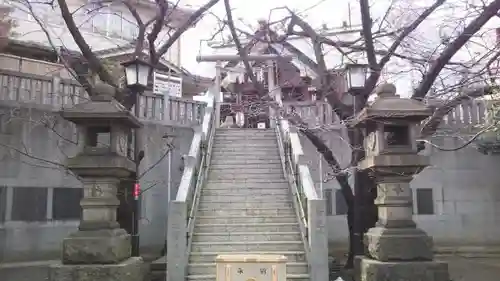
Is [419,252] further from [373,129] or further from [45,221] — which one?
[45,221]

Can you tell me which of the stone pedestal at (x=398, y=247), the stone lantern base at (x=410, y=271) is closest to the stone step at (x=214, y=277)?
the stone pedestal at (x=398, y=247)

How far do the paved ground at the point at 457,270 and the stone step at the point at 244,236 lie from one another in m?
3.74

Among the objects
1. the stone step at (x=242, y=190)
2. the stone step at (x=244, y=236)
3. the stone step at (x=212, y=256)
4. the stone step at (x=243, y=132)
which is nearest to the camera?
the stone step at (x=212, y=256)

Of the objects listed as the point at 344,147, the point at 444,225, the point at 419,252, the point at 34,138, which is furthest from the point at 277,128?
the point at 419,252

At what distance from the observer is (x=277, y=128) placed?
54.5 feet

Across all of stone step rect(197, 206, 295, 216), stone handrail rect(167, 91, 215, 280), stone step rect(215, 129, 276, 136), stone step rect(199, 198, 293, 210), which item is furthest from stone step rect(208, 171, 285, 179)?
stone step rect(215, 129, 276, 136)

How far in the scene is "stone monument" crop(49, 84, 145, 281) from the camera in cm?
750

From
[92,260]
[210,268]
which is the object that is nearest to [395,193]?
[210,268]

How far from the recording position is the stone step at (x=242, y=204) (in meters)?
12.0

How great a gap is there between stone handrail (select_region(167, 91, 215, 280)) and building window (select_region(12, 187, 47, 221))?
192 inches

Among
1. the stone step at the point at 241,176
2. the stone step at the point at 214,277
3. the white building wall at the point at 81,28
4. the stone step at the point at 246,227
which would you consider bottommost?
the stone step at the point at 214,277

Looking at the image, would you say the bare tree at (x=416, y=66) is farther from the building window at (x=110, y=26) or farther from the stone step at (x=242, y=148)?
the building window at (x=110, y=26)

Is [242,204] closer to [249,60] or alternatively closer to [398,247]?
[398,247]

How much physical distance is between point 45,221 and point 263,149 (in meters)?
7.12
